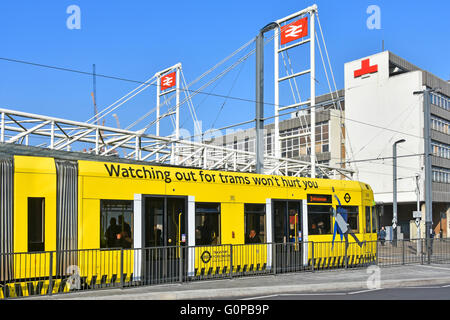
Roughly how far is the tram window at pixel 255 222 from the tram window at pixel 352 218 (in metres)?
4.21

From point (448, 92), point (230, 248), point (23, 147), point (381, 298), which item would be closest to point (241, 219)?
point (230, 248)

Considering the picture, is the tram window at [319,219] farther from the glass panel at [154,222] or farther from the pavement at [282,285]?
the glass panel at [154,222]

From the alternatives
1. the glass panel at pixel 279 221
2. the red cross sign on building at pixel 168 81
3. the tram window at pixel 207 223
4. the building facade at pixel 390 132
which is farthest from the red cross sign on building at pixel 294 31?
the tram window at pixel 207 223

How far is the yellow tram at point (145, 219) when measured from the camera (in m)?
11.6

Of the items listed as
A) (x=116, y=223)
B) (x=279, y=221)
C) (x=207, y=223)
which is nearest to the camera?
(x=116, y=223)

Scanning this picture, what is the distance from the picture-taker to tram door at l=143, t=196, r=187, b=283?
44.3 ft

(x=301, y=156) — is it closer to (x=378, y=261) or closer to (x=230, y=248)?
(x=378, y=261)

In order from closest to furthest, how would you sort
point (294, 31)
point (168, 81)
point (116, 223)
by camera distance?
point (116, 223), point (294, 31), point (168, 81)

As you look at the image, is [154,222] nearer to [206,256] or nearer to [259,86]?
[206,256]

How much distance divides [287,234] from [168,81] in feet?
135

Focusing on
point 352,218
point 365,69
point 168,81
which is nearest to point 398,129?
point 365,69

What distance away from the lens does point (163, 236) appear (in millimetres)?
14156

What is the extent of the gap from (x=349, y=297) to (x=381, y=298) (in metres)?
0.71

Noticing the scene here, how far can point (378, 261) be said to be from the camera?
1945 centimetres
